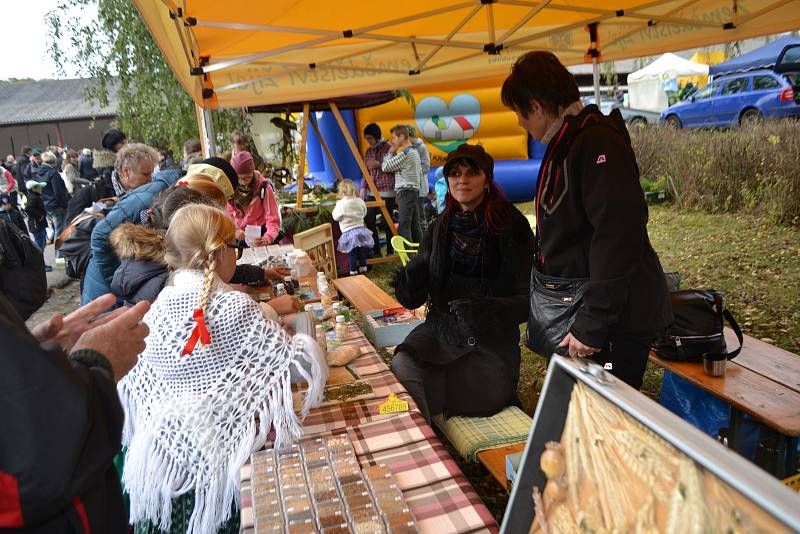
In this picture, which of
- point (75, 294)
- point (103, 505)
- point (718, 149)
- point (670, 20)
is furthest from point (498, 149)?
point (103, 505)

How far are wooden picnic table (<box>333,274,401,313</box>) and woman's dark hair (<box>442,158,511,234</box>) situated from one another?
1344 millimetres

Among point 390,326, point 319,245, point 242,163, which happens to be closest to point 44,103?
point 242,163

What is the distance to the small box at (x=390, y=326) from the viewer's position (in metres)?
3.62

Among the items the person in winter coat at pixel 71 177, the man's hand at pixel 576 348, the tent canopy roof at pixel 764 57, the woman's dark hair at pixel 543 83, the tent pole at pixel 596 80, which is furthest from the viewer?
the tent canopy roof at pixel 764 57

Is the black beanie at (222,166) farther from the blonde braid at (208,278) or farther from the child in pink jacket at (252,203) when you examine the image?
the blonde braid at (208,278)

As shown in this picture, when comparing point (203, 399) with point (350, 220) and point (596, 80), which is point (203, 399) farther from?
point (350, 220)

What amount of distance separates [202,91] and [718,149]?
7271 mm

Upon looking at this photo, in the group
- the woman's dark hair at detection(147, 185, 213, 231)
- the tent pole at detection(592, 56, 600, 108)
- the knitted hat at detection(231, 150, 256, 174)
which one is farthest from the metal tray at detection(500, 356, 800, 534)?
the knitted hat at detection(231, 150, 256, 174)

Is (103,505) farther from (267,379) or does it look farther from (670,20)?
(670,20)

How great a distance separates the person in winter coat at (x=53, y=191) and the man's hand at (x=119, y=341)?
1068 cm

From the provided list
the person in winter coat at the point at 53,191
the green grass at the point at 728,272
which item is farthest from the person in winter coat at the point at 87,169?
the green grass at the point at 728,272

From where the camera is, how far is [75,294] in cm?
778

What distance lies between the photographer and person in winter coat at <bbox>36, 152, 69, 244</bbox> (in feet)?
34.2

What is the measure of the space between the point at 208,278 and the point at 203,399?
0.37 metres
